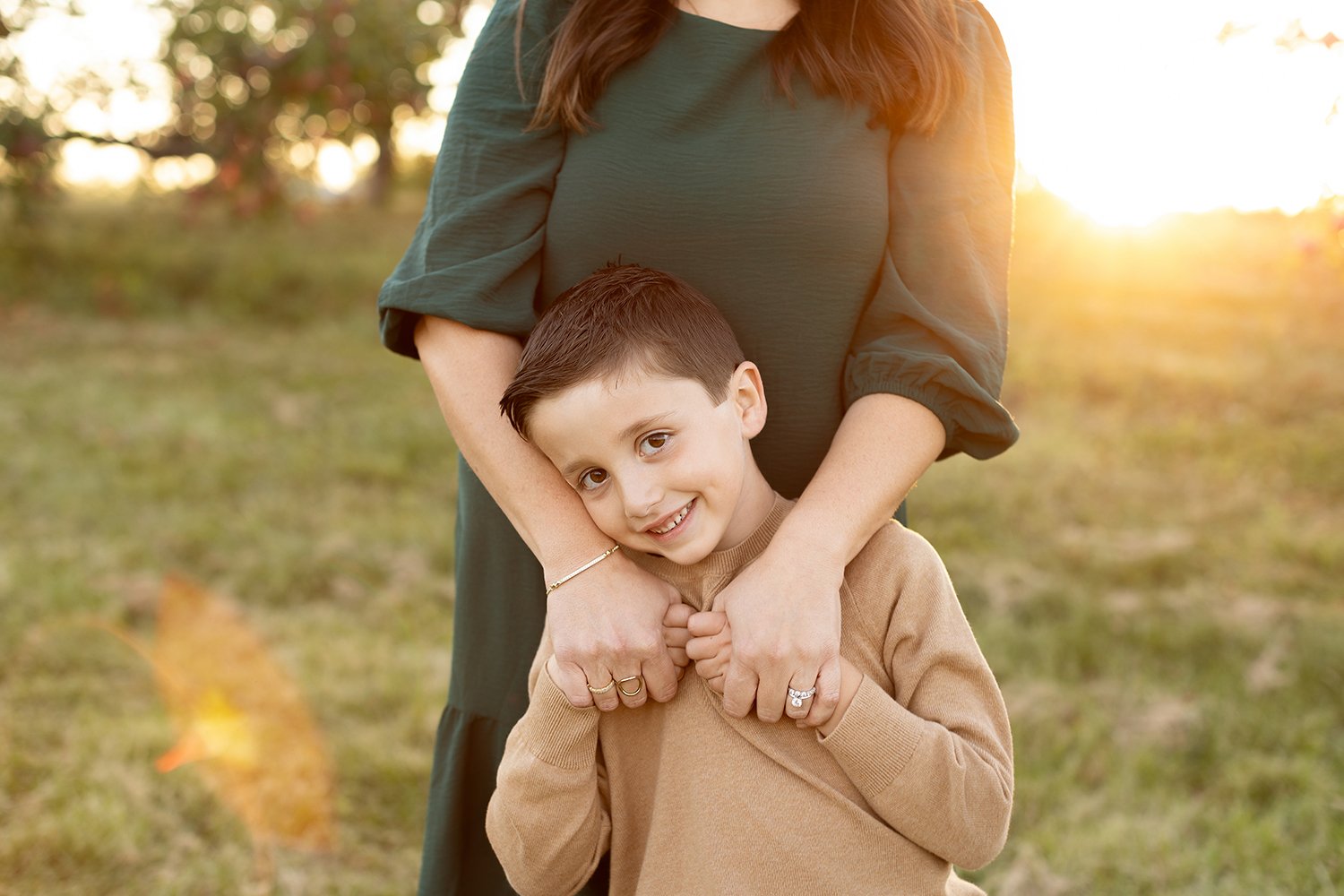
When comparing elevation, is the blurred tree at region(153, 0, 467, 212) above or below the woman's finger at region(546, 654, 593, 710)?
below

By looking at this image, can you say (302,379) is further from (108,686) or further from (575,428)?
(575,428)

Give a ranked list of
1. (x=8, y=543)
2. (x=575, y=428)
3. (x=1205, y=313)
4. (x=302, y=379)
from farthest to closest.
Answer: (x=1205, y=313)
(x=302, y=379)
(x=8, y=543)
(x=575, y=428)

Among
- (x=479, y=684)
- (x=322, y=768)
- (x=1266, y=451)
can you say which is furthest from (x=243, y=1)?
(x=479, y=684)

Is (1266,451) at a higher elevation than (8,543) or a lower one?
higher

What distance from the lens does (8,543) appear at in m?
4.73

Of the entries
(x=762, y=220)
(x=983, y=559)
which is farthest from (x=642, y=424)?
(x=983, y=559)

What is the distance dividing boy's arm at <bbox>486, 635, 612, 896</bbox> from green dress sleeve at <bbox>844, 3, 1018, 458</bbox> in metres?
0.53

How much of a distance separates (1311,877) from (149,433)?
19.1 feet

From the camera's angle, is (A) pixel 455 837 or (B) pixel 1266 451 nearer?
(A) pixel 455 837

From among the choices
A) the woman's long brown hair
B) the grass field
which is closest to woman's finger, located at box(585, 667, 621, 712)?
the woman's long brown hair

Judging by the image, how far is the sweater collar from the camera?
1367 mm

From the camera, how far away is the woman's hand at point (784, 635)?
1.25 meters

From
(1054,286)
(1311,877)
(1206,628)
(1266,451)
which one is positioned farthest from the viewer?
(1054,286)

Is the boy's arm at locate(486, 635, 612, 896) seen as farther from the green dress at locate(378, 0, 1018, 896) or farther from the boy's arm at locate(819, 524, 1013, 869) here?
the green dress at locate(378, 0, 1018, 896)
